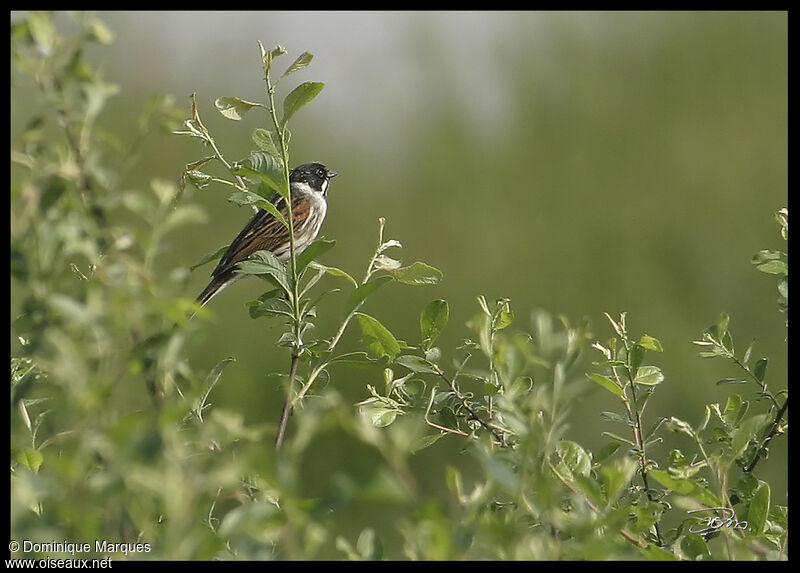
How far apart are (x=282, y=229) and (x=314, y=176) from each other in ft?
2.25

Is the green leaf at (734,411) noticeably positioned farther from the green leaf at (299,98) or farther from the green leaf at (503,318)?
the green leaf at (299,98)

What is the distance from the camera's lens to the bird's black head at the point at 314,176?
177 inches

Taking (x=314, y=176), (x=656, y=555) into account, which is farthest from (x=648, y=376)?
(x=314, y=176)

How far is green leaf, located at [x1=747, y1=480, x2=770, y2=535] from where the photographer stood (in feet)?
5.08

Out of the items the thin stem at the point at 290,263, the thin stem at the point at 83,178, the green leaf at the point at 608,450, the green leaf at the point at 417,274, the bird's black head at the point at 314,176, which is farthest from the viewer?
the bird's black head at the point at 314,176

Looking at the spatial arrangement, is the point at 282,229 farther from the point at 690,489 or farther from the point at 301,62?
the point at 690,489

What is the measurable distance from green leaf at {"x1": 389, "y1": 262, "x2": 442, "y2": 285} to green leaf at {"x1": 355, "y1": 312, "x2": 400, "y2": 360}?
16 cm

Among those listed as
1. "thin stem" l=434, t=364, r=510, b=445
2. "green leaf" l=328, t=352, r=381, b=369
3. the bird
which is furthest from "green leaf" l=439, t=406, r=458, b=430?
the bird

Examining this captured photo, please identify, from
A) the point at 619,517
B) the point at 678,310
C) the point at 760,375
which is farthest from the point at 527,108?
the point at 619,517

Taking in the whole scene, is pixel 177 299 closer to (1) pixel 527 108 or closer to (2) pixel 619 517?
(2) pixel 619 517

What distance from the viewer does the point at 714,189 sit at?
7742 mm

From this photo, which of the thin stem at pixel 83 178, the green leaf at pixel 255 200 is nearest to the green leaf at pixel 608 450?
the green leaf at pixel 255 200

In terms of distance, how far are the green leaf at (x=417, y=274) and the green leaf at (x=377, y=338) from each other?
16cm

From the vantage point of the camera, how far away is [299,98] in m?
1.65
